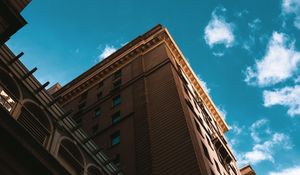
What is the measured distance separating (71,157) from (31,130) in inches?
117

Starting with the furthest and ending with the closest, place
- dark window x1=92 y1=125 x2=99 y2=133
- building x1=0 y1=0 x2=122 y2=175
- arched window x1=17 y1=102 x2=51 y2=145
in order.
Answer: dark window x1=92 y1=125 x2=99 y2=133
arched window x1=17 y1=102 x2=51 y2=145
building x1=0 y1=0 x2=122 y2=175

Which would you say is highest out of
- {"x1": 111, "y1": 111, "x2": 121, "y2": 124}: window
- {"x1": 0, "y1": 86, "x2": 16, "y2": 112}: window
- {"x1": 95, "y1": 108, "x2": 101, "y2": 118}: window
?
{"x1": 95, "y1": 108, "x2": 101, "y2": 118}: window

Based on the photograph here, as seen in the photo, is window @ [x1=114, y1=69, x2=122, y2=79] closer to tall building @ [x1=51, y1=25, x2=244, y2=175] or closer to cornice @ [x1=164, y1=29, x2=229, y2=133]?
tall building @ [x1=51, y1=25, x2=244, y2=175]

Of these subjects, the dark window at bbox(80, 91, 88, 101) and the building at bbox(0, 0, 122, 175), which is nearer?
the building at bbox(0, 0, 122, 175)

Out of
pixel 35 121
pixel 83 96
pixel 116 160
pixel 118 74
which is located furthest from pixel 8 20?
pixel 83 96

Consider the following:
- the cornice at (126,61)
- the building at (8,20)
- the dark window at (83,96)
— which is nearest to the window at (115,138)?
the dark window at (83,96)

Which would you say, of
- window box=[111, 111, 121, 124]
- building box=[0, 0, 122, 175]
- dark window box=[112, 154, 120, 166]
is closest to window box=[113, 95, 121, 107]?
window box=[111, 111, 121, 124]

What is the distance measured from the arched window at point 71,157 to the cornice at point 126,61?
28755 mm

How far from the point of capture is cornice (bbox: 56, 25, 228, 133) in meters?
50.6

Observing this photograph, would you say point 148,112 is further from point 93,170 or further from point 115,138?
point 93,170

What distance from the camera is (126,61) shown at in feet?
166

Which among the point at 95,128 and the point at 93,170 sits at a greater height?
the point at 95,128

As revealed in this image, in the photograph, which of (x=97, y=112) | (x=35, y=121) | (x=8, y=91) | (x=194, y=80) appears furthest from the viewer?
A: (x=194, y=80)

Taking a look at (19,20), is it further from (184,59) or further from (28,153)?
(184,59)
